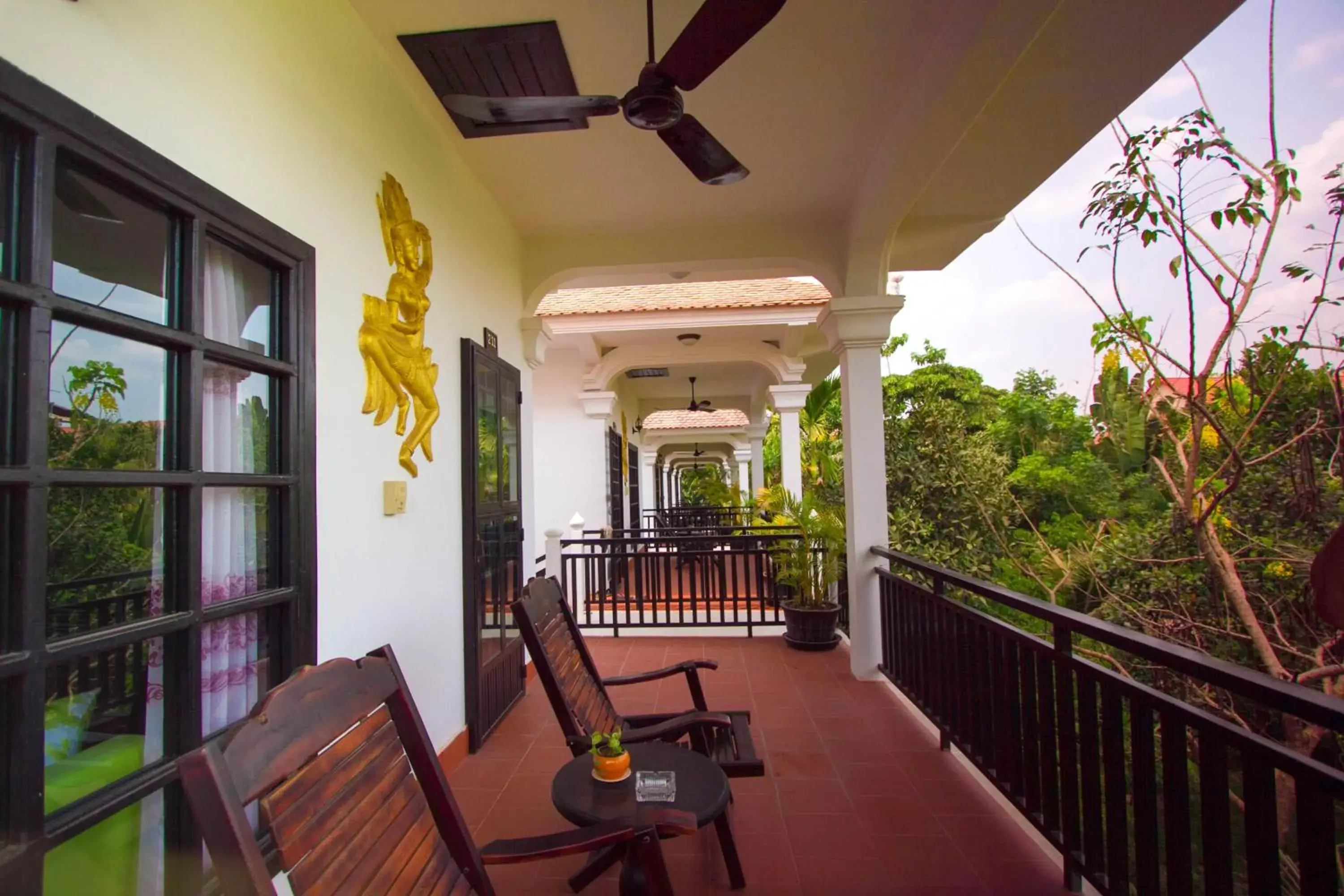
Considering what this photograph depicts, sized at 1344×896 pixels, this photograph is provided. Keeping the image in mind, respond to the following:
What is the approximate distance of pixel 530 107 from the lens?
6.96 feet

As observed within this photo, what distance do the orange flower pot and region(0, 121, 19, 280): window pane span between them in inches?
67.0

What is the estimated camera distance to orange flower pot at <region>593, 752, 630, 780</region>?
1.89 m

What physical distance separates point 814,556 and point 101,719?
4349mm

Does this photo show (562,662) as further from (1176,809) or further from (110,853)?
(1176,809)

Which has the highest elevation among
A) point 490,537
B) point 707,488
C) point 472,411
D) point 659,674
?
point 472,411

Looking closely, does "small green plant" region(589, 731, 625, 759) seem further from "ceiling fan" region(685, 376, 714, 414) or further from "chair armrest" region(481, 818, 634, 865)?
"ceiling fan" region(685, 376, 714, 414)

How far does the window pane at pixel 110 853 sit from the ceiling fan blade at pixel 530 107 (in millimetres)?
1972

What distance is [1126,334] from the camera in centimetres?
505

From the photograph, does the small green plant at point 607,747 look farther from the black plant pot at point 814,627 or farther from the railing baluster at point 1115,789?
the black plant pot at point 814,627

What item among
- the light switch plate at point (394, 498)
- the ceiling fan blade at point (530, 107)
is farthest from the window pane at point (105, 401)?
the ceiling fan blade at point (530, 107)

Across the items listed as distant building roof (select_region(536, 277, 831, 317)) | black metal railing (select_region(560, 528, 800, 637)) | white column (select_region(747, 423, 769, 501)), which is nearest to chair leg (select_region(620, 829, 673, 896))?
black metal railing (select_region(560, 528, 800, 637))

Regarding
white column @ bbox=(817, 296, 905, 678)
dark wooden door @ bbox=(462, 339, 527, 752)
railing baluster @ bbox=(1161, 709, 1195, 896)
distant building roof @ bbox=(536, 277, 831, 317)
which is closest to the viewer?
railing baluster @ bbox=(1161, 709, 1195, 896)

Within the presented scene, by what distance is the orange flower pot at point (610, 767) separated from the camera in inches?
74.4

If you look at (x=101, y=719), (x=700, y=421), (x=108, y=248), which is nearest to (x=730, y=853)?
(x=101, y=719)
